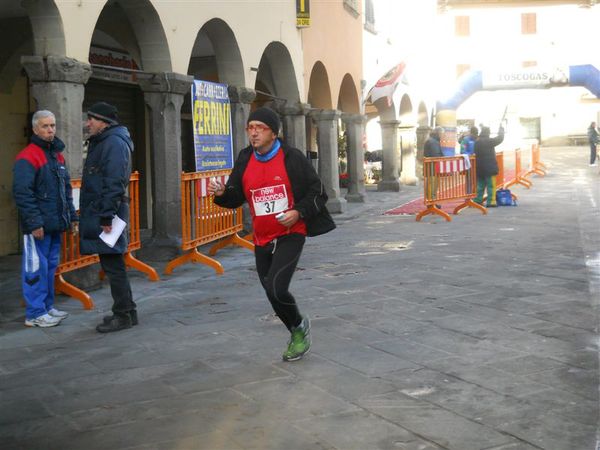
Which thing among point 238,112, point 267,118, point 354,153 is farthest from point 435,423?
point 354,153

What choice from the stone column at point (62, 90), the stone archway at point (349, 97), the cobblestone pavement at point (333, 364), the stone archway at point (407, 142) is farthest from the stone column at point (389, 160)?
the stone column at point (62, 90)

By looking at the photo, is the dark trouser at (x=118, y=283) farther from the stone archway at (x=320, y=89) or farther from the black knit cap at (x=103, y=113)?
the stone archway at (x=320, y=89)

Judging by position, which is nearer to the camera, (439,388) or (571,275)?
(439,388)

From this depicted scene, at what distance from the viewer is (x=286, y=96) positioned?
15.8 meters

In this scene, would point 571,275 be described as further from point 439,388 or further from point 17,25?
point 17,25

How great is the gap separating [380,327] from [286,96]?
1008 centimetres

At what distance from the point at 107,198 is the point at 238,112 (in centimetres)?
659

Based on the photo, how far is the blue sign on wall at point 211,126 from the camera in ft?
36.6

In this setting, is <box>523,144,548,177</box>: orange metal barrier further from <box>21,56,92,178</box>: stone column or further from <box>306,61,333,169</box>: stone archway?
<box>21,56,92,178</box>: stone column

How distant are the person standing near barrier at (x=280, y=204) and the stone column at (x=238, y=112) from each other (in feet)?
24.4

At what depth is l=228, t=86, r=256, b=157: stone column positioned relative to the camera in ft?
41.5

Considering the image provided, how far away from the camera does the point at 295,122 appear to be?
52.2 feet

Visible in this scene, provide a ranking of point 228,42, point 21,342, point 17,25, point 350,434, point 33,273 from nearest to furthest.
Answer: point 350,434 → point 21,342 → point 33,273 → point 17,25 → point 228,42

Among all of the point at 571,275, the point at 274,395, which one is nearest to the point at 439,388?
the point at 274,395
